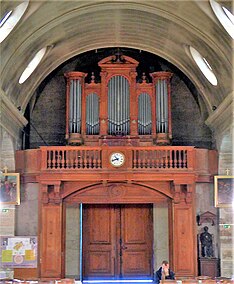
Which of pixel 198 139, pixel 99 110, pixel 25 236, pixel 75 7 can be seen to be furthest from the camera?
pixel 198 139

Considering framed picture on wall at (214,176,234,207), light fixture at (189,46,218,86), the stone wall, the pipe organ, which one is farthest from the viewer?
the stone wall

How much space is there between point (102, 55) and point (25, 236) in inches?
314

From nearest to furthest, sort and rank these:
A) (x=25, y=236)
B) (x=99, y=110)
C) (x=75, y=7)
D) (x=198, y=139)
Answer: (x=75, y=7) < (x=25, y=236) < (x=99, y=110) < (x=198, y=139)

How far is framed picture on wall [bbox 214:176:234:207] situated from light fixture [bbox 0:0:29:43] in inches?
322

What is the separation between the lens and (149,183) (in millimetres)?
20984

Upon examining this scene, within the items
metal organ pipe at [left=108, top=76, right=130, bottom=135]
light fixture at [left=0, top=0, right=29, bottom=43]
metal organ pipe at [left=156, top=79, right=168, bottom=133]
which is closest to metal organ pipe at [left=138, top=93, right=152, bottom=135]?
metal organ pipe at [left=156, top=79, right=168, bottom=133]

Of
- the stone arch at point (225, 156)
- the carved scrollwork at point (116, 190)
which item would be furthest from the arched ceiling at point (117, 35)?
the carved scrollwork at point (116, 190)

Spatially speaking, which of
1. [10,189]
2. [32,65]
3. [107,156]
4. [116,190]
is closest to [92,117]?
[107,156]

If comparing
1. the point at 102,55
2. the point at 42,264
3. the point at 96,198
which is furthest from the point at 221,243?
the point at 102,55

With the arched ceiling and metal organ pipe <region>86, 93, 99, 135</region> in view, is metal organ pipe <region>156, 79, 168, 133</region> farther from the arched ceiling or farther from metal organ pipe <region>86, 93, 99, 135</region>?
metal organ pipe <region>86, 93, 99, 135</region>

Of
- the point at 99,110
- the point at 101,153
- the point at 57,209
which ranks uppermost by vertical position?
the point at 99,110

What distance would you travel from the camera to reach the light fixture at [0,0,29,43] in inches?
665

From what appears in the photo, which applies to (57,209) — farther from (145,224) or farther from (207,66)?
(207,66)

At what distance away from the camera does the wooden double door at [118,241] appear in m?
22.8
